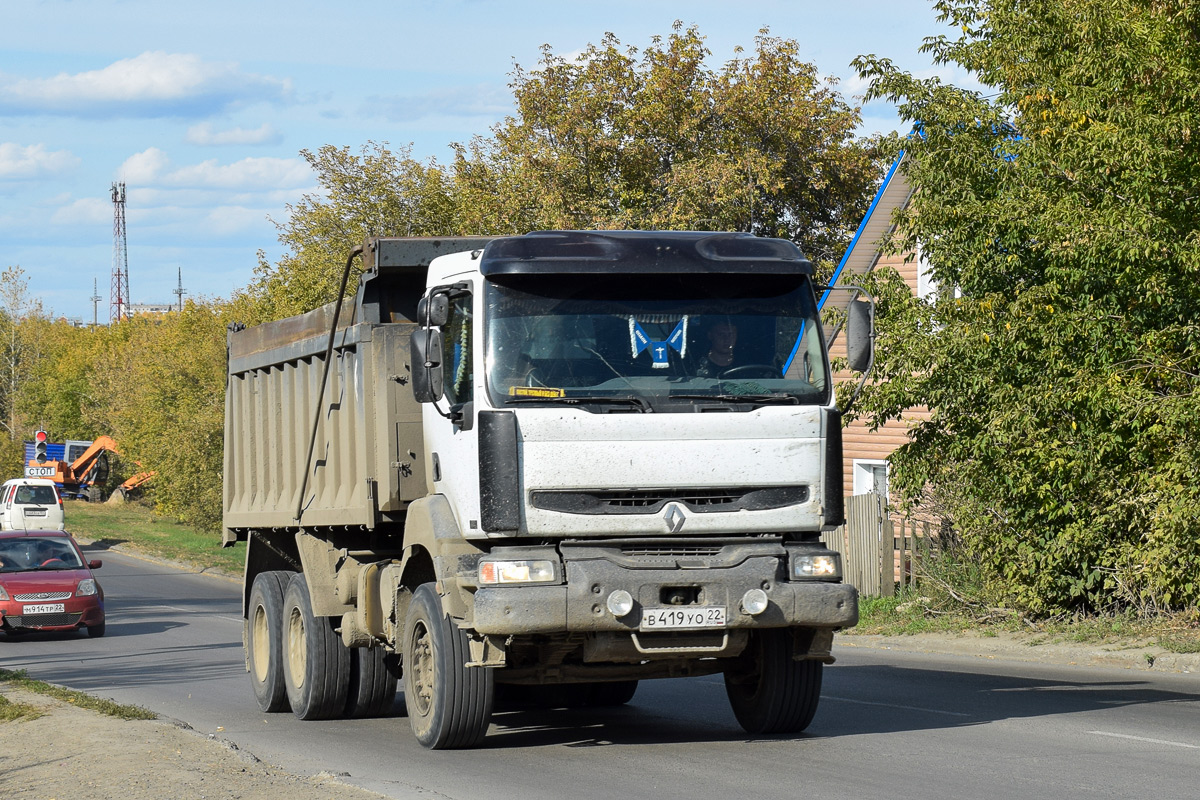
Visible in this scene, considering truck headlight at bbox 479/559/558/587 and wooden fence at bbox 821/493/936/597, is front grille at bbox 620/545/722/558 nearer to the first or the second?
truck headlight at bbox 479/559/558/587

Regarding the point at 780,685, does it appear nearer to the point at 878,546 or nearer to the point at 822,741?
the point at 822,741

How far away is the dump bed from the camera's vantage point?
998cm

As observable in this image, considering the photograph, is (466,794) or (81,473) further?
(81,473)

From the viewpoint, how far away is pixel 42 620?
22000 mm

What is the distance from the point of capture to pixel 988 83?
16.5 metres

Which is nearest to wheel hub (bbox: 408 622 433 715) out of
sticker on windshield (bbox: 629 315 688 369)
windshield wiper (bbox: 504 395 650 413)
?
windshield wiper (bbox: 504 395 650 413)

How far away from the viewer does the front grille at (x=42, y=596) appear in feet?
72.2

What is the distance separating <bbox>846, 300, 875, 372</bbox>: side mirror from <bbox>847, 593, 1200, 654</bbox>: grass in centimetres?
710

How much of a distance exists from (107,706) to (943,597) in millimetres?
11605

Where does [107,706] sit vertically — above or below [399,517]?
below

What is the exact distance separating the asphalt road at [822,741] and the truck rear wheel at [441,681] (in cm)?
17

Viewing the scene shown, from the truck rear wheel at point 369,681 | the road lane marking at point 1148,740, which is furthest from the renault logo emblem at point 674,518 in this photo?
the truck rear wheel at point 369,681

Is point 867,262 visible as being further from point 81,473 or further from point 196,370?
point 81,473

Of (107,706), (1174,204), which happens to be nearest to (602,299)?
(107,706)
